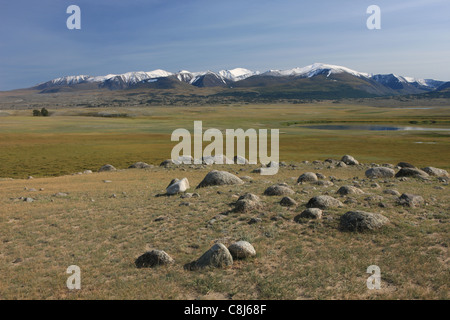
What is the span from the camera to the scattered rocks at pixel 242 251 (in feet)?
41.2

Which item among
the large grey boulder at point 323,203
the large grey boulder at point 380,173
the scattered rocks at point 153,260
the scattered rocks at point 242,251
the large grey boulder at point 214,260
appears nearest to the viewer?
the large grey boulder at point 214,260

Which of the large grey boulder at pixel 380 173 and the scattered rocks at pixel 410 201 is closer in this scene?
the scattered rocks at pixel 410 201

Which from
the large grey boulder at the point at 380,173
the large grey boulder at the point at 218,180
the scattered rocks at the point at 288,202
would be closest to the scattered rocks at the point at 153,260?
the scattered rocks at the point at 288,202

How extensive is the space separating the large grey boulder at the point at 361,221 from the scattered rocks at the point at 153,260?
820 cm

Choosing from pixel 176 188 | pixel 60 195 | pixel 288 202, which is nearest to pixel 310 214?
pixel 288 202

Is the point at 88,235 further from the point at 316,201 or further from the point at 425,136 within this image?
the point at 425,136

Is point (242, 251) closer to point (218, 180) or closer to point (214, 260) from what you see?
point (214, 260)

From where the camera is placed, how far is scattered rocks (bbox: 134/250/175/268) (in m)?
12.3

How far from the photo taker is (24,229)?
1677 cm

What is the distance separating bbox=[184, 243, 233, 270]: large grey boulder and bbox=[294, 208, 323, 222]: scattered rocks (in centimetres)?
528

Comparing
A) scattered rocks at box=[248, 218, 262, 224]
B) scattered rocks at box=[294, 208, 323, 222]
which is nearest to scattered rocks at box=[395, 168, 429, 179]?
scattered rocks at box=[294, 208, 323, 222]

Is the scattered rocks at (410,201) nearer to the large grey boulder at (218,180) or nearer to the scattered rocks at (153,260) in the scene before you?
A: the large grey boulder at (218,180)

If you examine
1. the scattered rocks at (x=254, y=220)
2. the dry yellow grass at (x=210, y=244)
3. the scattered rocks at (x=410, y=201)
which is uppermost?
the scattered rocks at (x=410, y=201)
